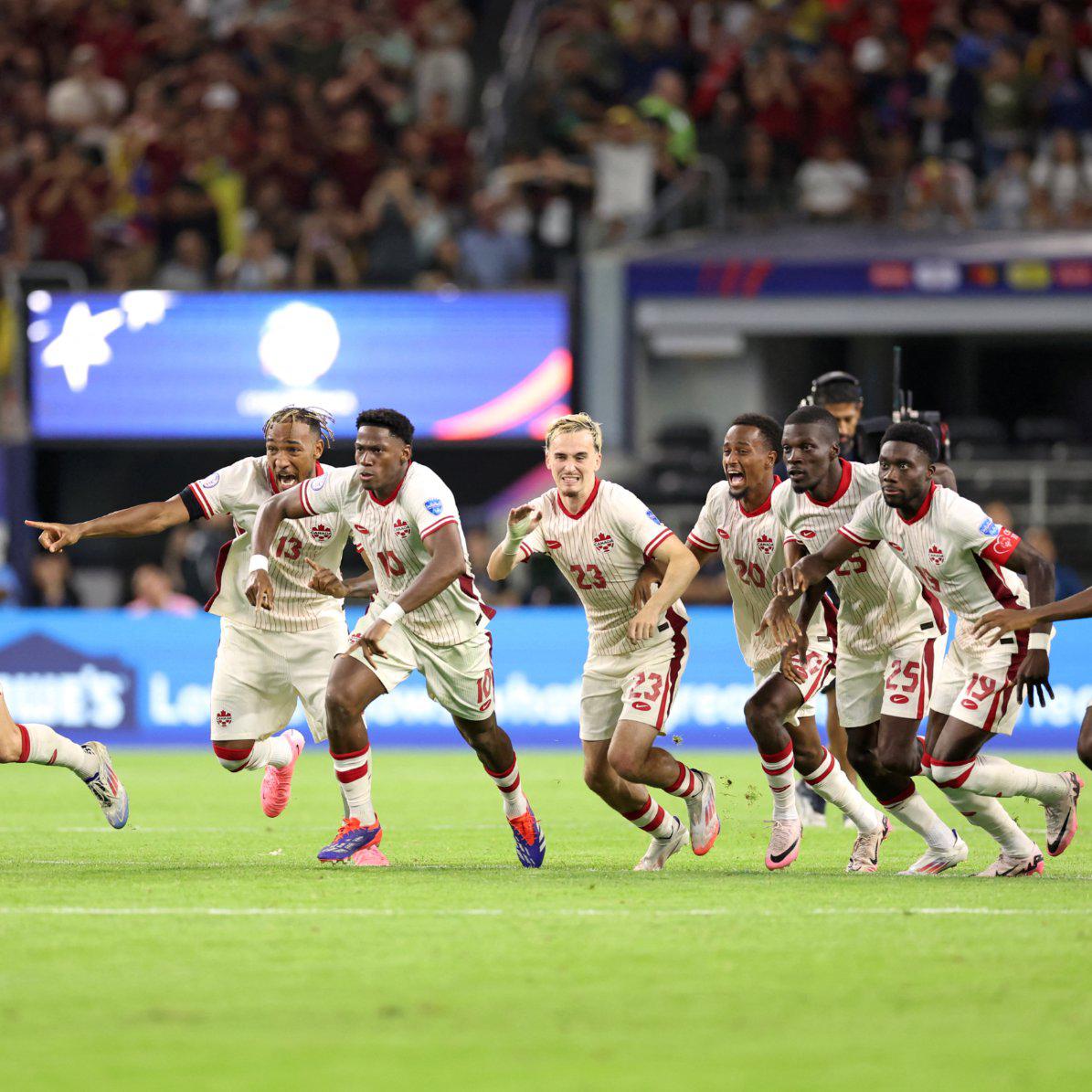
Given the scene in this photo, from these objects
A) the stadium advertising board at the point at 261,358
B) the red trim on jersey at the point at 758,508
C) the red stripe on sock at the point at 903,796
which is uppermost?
the stadium advertising board at the point at 261,358

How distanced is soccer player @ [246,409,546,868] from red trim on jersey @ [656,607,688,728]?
79 centimetres

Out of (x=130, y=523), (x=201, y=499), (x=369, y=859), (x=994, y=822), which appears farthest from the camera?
(x=201, y=499)

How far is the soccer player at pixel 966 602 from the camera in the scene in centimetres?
870

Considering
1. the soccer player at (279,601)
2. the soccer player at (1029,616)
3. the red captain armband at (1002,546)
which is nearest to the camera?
the soccer player at (1029,616)

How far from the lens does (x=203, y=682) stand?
17297 mm

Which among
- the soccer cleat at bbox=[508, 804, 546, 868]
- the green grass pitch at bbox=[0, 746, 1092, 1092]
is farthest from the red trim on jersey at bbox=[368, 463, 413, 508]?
the green grass pitch at bbox=[0, 746, 1092, 1092]

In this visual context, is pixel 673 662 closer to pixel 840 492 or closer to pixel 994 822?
pixel 840 492

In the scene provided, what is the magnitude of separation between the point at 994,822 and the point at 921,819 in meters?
0.48

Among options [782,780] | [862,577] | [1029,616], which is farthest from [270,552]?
[1029,616]

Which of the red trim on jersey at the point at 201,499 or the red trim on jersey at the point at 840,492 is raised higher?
the red trim on jersey at the point at 840,492

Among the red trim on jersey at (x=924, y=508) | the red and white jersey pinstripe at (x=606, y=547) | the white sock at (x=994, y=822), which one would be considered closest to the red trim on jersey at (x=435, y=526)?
the red and white jersey pinstripe at (x=606, y=547)

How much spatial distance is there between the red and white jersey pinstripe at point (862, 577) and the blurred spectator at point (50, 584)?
11.3m

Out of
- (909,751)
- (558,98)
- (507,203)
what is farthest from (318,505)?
(558,98)

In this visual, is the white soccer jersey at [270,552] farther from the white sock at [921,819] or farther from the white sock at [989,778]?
the white sock at [989,778]
